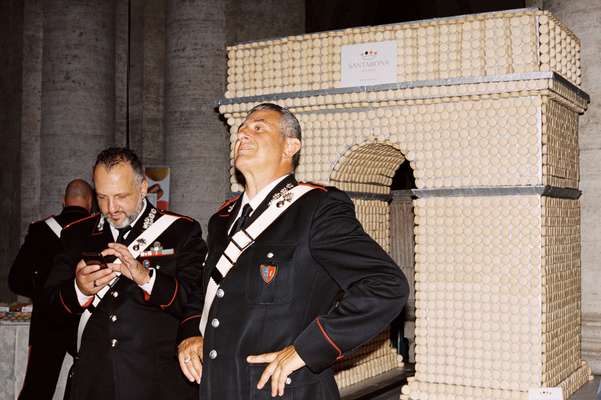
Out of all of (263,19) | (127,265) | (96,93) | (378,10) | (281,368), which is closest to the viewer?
(281,368)

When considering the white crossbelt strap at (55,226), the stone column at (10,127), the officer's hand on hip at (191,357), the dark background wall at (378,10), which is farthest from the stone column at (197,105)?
the officer's hand on hip at (191,357)

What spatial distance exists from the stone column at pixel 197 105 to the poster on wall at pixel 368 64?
2493 millimetres

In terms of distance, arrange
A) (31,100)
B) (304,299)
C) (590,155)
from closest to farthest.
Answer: (304,299), (590,155), (31,100)

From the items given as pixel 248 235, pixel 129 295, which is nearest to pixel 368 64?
pixel 129 295

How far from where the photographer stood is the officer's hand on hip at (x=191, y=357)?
109 inches

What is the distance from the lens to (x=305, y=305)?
8.70ft

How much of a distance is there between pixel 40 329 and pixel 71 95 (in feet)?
15.9

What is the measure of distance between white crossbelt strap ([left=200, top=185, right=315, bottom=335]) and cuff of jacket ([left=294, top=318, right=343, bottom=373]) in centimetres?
42

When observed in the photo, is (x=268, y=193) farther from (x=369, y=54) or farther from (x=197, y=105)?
(x=197, y=105)

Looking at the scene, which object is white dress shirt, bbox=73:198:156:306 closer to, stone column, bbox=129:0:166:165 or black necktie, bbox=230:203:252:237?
black necktie, bbox=230:203:252:237

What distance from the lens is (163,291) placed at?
3279 mm

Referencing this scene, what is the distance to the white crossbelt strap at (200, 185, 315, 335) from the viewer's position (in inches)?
107

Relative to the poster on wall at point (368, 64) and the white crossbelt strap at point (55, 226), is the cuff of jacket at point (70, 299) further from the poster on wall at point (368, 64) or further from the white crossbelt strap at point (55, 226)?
the poster on wall at point (368, 64)

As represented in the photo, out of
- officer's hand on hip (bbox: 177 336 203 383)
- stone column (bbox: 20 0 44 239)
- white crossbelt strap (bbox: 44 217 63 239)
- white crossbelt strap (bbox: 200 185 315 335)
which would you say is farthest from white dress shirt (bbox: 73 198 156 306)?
stone column (bbox: 20 0 44 239)
